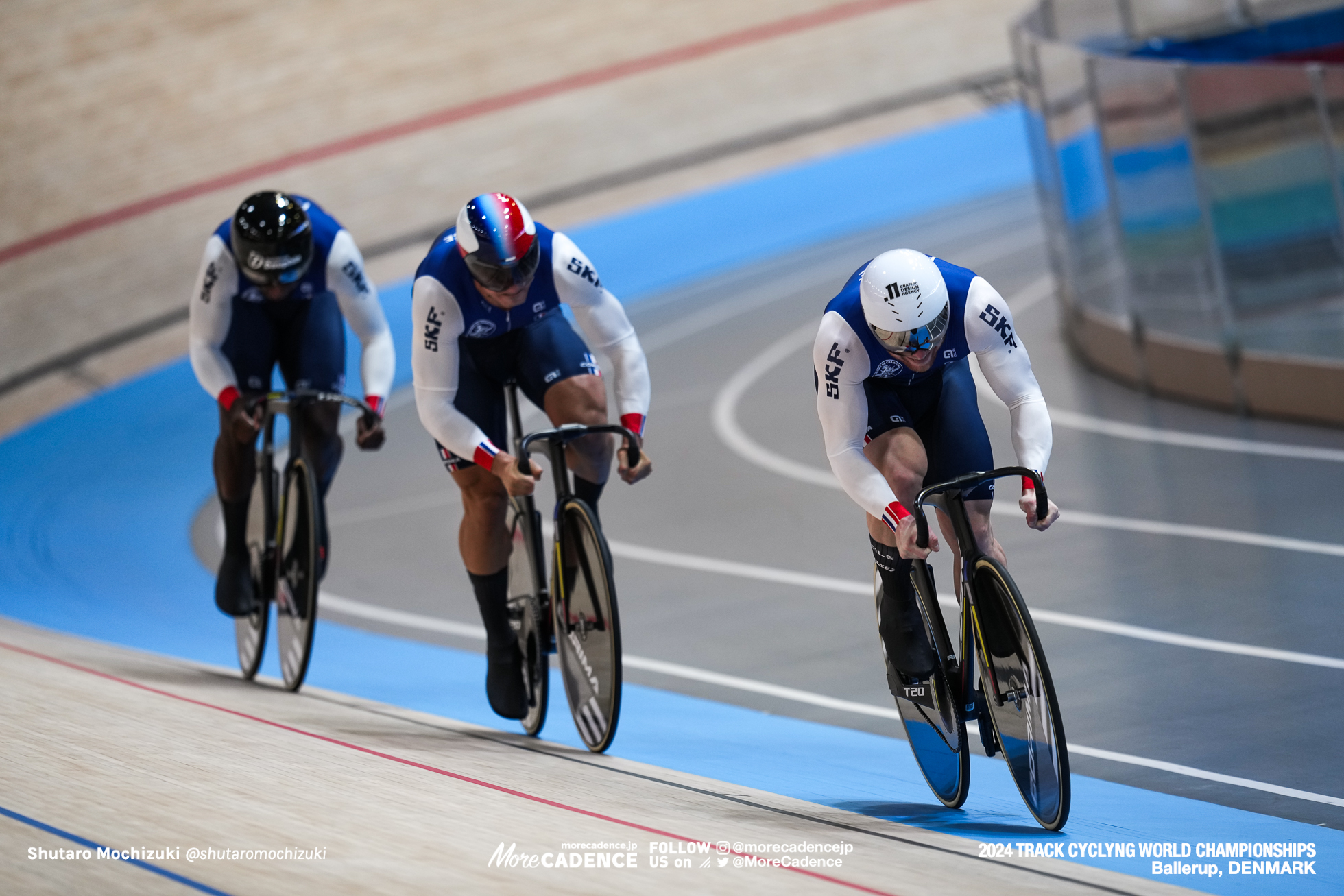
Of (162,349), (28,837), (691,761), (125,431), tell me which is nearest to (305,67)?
(162,349)

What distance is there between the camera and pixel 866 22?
17.6 metres

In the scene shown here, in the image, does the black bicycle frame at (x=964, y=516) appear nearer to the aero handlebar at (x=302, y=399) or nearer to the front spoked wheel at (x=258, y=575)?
the aero handlebar at (x=302, y=399)

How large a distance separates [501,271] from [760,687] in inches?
81.2

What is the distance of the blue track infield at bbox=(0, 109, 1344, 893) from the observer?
161 inches

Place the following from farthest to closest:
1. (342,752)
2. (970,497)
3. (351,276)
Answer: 1. (351,276)
2. (342,752)
3. (970,497)

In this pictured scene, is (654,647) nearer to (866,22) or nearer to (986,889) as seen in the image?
(986,889)

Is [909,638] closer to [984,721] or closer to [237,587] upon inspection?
[984,721]

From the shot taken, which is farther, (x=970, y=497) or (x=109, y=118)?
(x=109, y=118)

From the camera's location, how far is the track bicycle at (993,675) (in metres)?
3.62

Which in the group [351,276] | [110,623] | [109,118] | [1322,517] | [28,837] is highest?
[109,118]

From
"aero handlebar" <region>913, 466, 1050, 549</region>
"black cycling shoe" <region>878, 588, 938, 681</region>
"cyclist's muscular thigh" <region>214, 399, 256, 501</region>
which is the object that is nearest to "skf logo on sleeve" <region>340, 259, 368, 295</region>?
"cyclist's muscular thigh" <region>214, 399, 256, 501</region>

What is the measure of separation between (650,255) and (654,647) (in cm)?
971

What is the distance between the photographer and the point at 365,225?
48.7ft

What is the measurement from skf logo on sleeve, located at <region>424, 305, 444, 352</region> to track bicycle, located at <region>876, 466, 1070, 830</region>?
1516 millimetres
